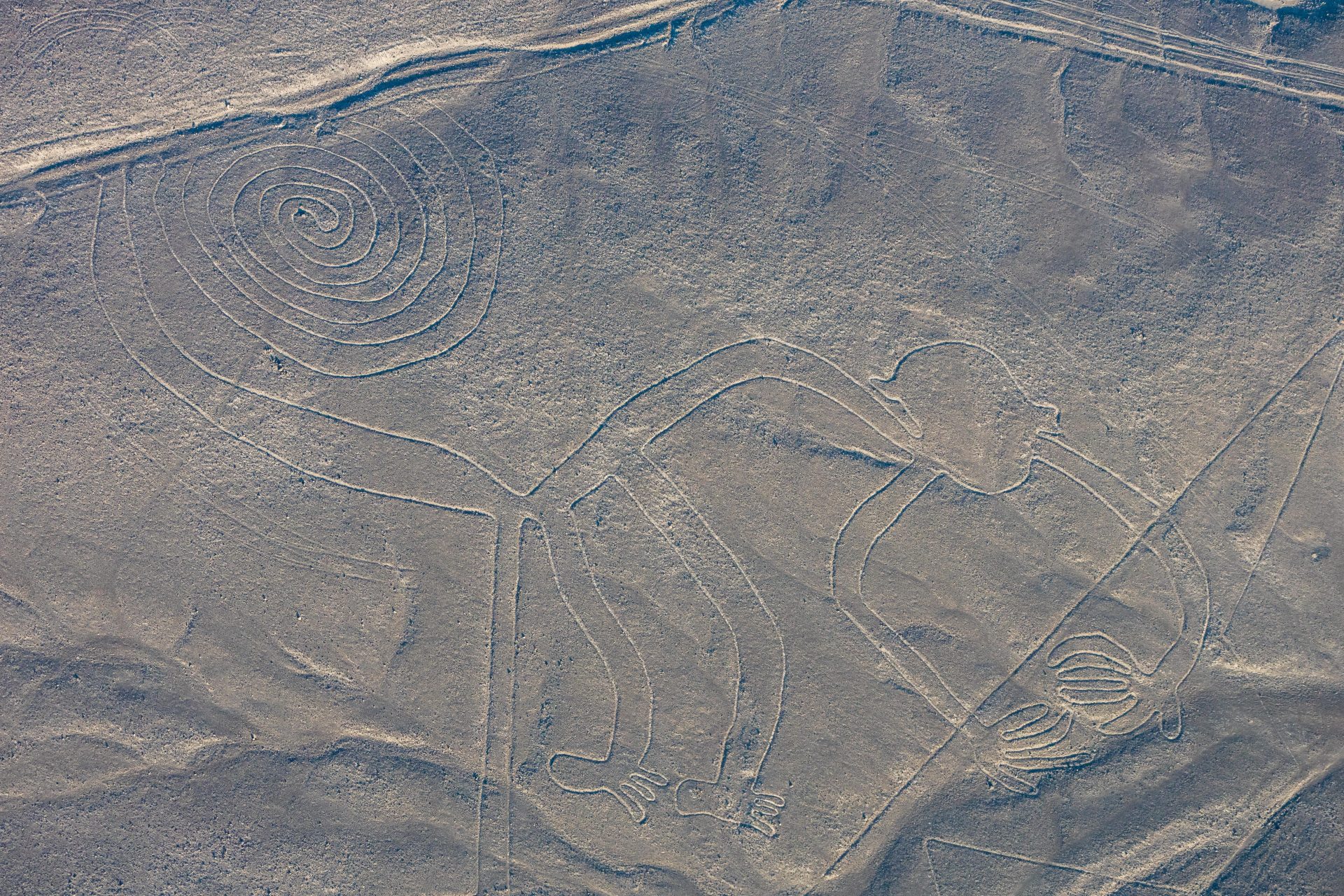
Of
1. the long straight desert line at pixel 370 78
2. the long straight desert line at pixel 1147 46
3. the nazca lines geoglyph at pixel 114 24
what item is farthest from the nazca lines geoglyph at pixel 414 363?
the long straight desert line at pixel 1147 46

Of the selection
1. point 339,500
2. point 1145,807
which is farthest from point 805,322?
point 1145,807

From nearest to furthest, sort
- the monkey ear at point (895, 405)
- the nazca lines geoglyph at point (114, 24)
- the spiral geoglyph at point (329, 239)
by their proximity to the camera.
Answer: the monkey ear at point (895, 405)
the spiral geoglyph at point (329, 239)
the nazca lines geoglyph at point (114, 24)

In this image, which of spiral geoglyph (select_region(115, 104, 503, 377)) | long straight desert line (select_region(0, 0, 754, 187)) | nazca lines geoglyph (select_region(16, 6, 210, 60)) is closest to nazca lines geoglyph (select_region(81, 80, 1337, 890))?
spiral geoglyph (select_region(115, 104, 503, 377))

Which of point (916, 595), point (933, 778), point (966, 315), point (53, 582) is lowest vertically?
point (933, 778)

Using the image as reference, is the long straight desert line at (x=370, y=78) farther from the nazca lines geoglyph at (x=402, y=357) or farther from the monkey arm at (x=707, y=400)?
the monkey arm at (x=707, y=400)

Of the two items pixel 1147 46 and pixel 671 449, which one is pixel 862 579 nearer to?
pixel 671 449

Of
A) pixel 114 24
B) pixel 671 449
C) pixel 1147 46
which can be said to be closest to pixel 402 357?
pixel 671 449

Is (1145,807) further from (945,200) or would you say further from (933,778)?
(945,200)
